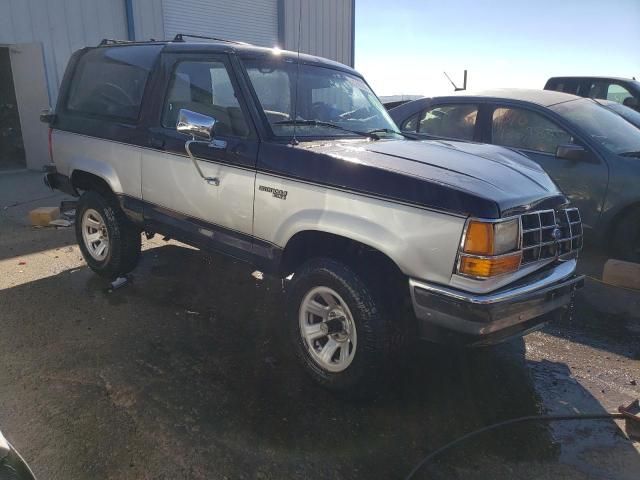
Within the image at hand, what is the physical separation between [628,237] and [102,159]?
16.8ft

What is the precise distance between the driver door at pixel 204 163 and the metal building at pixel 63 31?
6096mm

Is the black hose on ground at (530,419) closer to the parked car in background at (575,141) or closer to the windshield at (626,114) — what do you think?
the parked car in background at (575,141)

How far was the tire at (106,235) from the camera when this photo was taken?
4.56 m

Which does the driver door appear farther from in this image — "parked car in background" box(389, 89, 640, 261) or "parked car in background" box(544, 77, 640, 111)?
"parked car in background" box(544, 77, 640, 111)

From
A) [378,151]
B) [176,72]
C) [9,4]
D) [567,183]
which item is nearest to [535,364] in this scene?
[378,151]

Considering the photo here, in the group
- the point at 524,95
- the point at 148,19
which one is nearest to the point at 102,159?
the point at 524,95

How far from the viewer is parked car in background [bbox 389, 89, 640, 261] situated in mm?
5176

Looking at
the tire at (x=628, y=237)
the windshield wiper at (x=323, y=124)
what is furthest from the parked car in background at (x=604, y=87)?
the windshield wiper at (x=323, y=124)

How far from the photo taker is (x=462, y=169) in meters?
2.91

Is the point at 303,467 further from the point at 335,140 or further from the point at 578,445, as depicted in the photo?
the point at 335,140

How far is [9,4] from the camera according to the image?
9.55 meters

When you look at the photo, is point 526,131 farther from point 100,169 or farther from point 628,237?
point 100,169

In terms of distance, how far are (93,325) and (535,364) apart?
3.27 meters

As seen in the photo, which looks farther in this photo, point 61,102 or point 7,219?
Result: point 7,219
